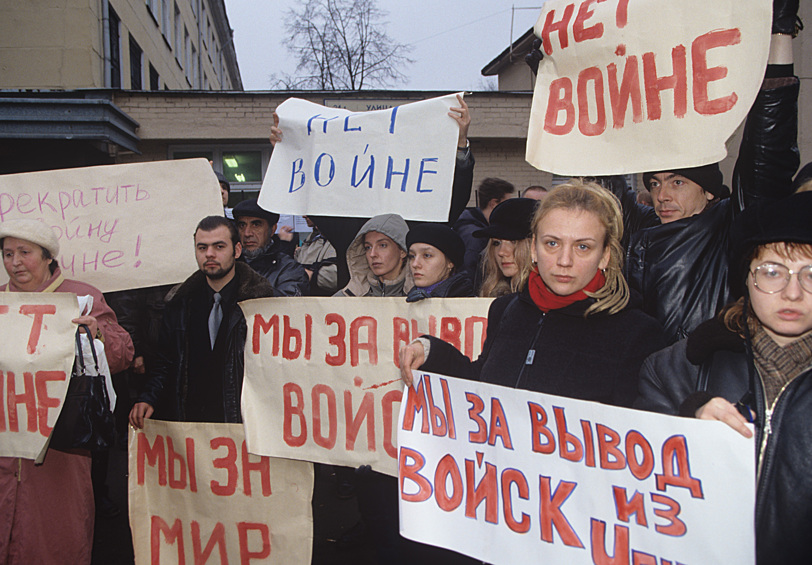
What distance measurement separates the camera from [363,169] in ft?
9.89

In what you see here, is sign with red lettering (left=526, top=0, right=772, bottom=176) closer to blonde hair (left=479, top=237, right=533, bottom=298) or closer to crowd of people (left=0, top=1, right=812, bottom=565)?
crowd of people (left=0, top=1, right=812, bottom=565)

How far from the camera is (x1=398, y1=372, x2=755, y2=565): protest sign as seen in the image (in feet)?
4.48

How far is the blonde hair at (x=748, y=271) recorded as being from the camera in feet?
4.47

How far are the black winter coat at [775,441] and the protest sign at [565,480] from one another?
0.22 ft

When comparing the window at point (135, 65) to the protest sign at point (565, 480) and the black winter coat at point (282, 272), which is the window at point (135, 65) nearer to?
the black winter coat at point (282, 272)

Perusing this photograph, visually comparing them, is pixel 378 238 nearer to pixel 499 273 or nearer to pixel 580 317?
pixel 499 273

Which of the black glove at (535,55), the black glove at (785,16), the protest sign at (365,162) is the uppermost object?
the black glove at (535,55)

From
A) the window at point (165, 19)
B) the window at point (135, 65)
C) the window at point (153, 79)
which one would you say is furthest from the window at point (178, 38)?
the window at point (135, 65)

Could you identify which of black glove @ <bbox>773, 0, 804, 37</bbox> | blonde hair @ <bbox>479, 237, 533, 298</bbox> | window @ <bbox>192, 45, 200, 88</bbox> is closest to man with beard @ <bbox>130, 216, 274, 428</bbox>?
blonde hair @ <bbox>479, 237, 533, 298</bbox>

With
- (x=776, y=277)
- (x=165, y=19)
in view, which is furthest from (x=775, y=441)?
(x=165, y=19)

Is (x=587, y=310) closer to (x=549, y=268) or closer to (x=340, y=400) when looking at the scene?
(x=549, y=268)

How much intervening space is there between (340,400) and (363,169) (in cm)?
116

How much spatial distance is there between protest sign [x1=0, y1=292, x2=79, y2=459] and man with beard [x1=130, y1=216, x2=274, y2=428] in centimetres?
38

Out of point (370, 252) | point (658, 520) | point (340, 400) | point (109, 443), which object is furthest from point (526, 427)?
point (109, 443)
